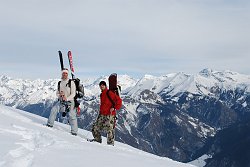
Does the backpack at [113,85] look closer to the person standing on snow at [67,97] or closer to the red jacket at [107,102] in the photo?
the red jacket at [107,102]

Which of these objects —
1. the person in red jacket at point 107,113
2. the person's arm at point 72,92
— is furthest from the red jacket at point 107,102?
the person's arm at point 72,92

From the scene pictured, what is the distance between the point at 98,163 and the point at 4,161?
239 centimetres

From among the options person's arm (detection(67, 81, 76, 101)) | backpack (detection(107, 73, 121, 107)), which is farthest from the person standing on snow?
backpack (detection(107, 73, 121, 107))

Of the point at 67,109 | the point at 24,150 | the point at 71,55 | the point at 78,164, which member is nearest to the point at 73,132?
the point at 67,109

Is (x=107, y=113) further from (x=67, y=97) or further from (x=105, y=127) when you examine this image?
(x=67, y=97)

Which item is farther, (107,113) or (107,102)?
(107,113)

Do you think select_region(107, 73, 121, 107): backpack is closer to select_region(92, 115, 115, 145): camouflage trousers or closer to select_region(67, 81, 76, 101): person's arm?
select_region(92, 115, 115, 145): camouflage trousers

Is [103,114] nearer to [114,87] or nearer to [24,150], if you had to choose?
[114,87]

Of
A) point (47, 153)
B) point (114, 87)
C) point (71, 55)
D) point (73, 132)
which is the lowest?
point (73, 132)

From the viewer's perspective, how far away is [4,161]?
8766 millimetres

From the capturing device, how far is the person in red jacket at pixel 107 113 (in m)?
16.9

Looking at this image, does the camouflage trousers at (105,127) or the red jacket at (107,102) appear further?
the camouflage trousers at (105,127)

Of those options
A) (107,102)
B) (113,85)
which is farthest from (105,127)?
(113,85)

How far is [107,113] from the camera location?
17.3 meters
